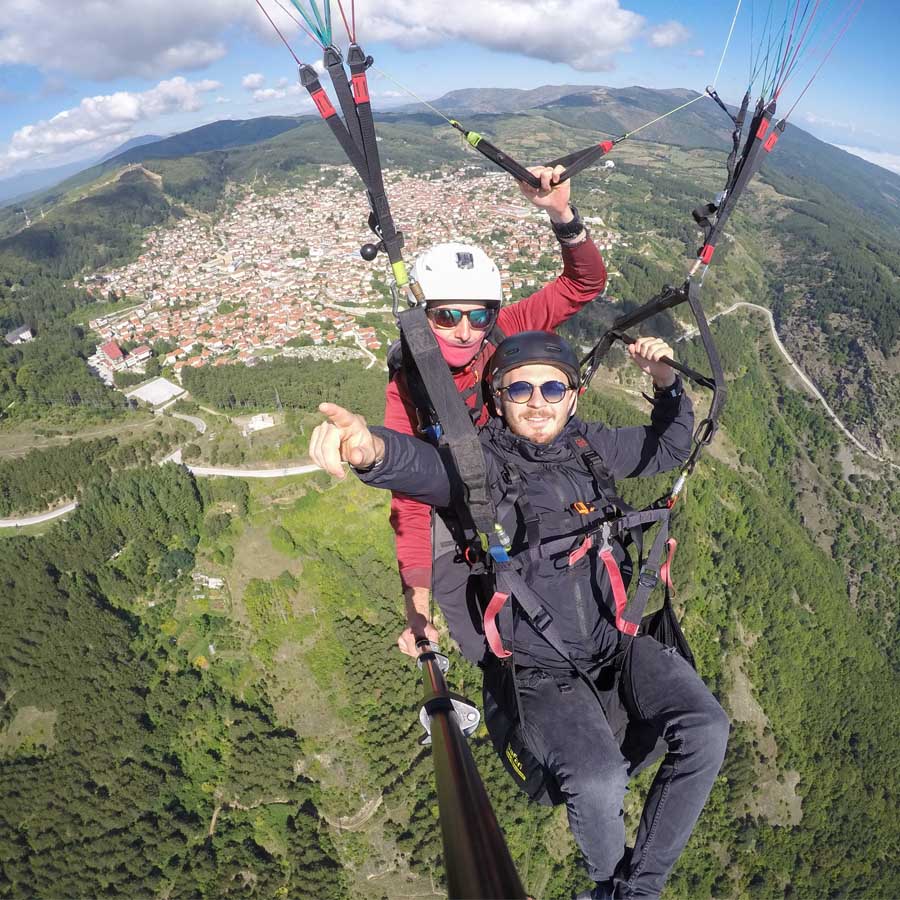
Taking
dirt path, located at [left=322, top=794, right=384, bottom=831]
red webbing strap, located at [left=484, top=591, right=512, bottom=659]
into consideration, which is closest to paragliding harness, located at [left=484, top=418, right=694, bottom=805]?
red webbing strap, located at [left=484, top=591, right=512, bottom=659]

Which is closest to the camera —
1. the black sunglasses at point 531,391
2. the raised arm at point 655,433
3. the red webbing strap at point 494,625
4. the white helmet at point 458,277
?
the red webbing strap at point 494,625

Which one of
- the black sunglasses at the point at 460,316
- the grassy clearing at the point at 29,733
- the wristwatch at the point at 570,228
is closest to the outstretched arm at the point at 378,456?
the black sunglasses at the point at 460,316

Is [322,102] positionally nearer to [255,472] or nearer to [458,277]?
[458,277]

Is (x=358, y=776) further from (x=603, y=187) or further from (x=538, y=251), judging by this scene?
(x=603, y=187)

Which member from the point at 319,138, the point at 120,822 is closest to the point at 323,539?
the point at 120,822

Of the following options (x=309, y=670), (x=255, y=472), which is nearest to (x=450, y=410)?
(x=309, y=670)

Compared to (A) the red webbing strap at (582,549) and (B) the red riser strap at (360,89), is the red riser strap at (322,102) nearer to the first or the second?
(B) the red riser strap at (360,89)

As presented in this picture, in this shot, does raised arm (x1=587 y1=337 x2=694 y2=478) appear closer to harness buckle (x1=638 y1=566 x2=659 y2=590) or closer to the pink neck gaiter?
harness buckle (x1=638 y1=566 x2=659 y2=590)
